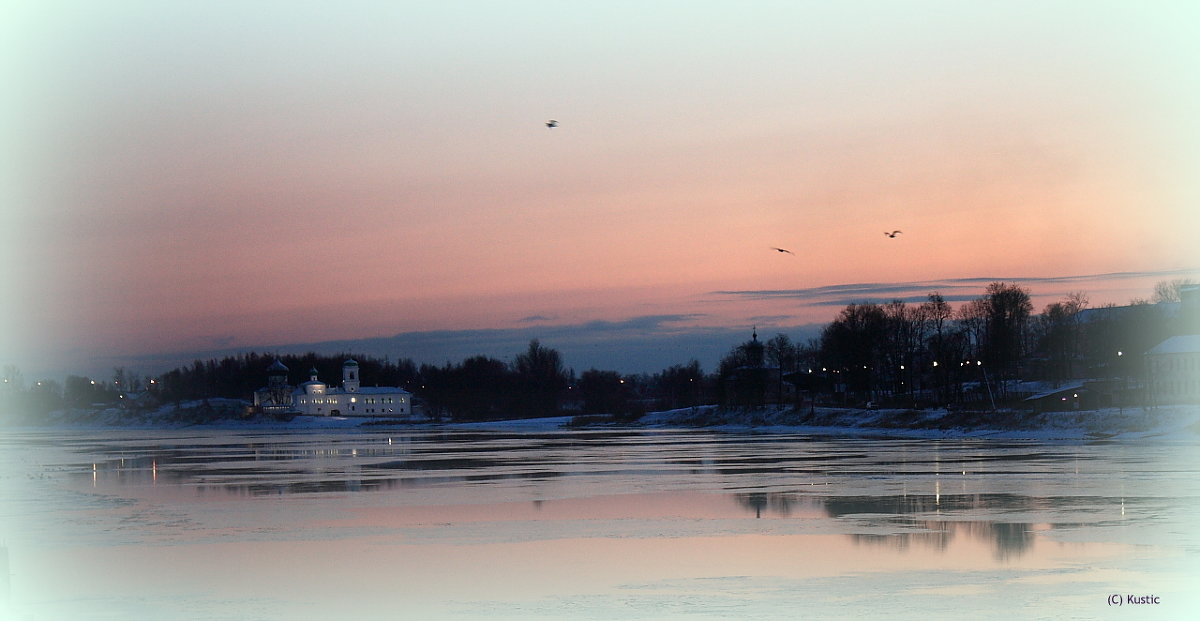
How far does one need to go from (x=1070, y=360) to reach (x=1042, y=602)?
385 feet

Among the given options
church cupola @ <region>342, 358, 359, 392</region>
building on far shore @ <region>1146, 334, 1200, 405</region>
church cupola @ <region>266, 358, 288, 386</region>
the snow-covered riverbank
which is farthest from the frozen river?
church cupola @ <region>266, 358, 288, 386</region>

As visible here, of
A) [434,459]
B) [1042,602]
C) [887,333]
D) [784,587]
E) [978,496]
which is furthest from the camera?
[887,333]

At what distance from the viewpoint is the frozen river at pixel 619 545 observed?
15078 millimetres

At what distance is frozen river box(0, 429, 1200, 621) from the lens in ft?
49.5

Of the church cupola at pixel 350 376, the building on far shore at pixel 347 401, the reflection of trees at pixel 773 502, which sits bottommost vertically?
the building on far shore at pixel 347 401

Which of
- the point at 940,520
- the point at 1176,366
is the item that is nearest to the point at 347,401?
the point at 1176,366

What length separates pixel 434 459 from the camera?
166 ft

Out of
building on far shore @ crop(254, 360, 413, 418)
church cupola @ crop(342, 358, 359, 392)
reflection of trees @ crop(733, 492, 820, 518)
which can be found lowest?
building on far shore @ crop(254, 360, 413, 418)

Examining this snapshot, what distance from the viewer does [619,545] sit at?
20.4 meters

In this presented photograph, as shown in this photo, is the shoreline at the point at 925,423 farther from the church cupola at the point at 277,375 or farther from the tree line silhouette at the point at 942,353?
the church cupola at the point at 277,375

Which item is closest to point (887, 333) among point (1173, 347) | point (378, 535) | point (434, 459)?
point (1173, 347)

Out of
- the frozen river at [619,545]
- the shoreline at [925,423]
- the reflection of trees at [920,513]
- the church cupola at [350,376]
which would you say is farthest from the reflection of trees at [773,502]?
the church cupola at [350,376]

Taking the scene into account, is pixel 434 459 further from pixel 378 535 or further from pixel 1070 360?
pixel 1070 360

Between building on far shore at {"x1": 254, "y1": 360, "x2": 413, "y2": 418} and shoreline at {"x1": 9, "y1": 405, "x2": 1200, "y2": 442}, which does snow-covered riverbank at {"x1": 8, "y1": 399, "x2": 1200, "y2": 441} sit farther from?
building on far shore at {"x1": 254, "y1": 360, "x2": 413, "y2": 418}
